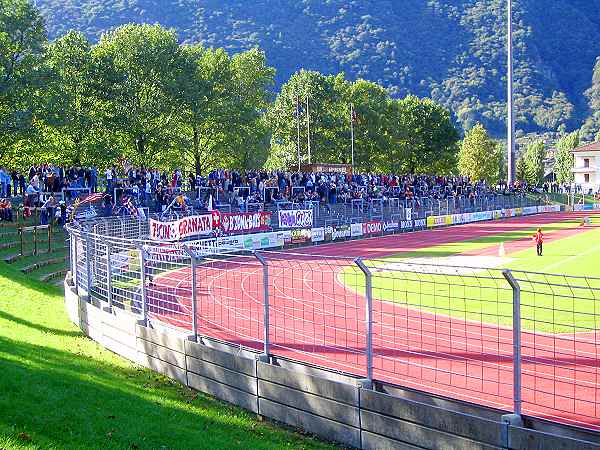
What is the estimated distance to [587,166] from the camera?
442 feet

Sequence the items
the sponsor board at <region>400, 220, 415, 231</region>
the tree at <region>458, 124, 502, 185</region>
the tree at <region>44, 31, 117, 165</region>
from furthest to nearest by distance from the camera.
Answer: the tree at <region>458, 124, 502, 185</region>
the sponsor board at <region>400, 220, 415, 231</region>
the tree at <region>44, 31, 117, 165</region>

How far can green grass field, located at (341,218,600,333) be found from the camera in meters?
15.2

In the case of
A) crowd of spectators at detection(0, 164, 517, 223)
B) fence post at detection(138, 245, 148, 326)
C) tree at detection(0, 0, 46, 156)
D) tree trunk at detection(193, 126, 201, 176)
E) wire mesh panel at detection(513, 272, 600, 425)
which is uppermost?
tree at detection(0, 0, 46, 156)

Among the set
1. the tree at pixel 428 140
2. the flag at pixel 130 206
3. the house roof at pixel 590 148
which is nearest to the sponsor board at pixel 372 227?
the flag at pixel 130 206

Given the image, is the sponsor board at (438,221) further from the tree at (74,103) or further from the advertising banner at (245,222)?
the tree at (74,103)

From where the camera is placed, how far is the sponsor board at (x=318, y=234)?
4259 centimetres

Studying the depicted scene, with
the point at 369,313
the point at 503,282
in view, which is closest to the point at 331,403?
the point at 369,313

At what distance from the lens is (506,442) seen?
23.9ft

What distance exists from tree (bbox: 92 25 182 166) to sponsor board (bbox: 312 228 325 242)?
1844 centimetres

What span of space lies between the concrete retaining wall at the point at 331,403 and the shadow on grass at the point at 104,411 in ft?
0.89

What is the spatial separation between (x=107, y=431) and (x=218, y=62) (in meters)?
65.0

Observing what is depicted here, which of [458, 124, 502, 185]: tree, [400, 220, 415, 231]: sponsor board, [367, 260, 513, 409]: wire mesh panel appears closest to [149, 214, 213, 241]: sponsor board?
[367, 260, 513, 409]: wire mesh panel

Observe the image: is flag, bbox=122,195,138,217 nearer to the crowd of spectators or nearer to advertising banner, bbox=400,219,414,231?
the crowd of spectators

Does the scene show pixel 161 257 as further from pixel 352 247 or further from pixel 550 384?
pixel 352 247
